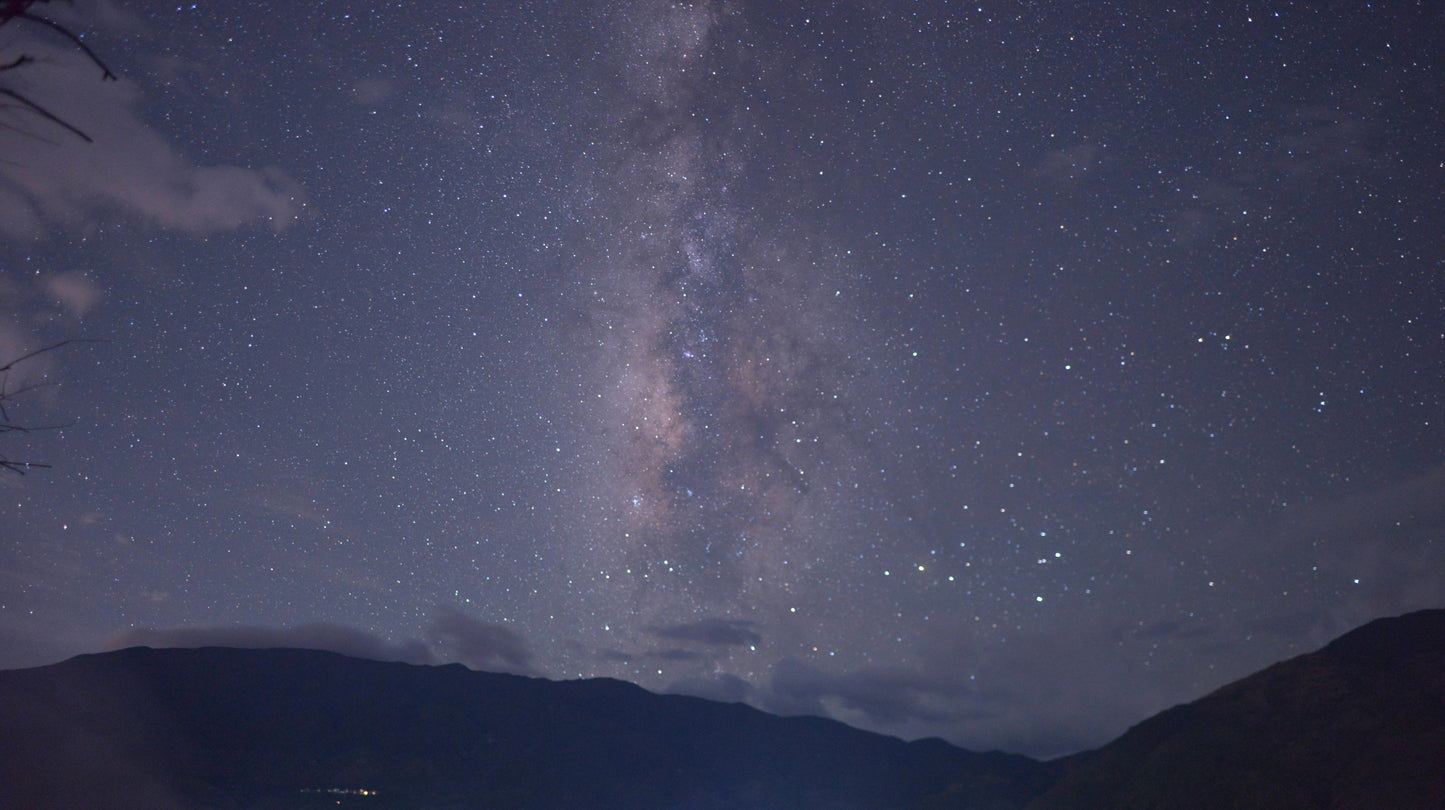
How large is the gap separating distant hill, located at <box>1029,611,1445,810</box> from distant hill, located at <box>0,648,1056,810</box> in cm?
6358

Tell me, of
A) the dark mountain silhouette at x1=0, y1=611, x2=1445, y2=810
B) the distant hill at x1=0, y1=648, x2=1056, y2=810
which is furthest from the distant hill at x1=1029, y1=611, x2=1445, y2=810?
the distant hill at x1=0, y1=648, x2=1056, y2=810

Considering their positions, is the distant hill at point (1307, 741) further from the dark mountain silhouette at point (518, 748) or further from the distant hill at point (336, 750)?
the distant hill at point (336, 750)

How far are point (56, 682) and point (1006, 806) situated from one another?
177 meters

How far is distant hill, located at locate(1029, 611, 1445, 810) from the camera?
51.6 meters

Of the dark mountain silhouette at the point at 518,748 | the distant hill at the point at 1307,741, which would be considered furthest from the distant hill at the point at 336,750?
the distant hill at the point at 1307,741

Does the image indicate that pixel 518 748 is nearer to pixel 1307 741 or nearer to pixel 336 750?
pixel 336 750

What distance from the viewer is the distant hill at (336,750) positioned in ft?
339

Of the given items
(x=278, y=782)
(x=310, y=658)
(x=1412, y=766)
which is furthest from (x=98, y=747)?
(x=1412, y=766)

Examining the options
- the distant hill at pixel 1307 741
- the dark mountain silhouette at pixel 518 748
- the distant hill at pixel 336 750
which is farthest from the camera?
the distant hill at pixel 336 750

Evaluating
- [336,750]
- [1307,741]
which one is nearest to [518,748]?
[336,750]

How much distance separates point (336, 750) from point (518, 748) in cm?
4295

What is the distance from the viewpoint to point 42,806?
7925 cm

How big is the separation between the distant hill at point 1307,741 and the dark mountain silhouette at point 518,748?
0.76ft

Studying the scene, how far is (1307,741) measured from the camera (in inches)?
2371
